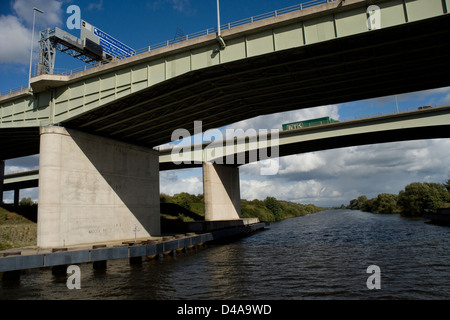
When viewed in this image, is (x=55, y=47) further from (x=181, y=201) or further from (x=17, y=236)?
(x=181, y=201)

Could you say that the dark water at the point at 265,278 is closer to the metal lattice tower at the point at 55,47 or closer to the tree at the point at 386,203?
the metal lattice tower at the point at 55,47

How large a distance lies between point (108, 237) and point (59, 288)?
15800mm

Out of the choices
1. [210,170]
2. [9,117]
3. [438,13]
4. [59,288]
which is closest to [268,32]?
[438,13]

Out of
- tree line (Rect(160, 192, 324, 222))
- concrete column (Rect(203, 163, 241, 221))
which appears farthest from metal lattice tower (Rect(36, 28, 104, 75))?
tree line (Rect(160, 192, 324, 222))

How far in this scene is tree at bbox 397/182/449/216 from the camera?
79938 millimetres

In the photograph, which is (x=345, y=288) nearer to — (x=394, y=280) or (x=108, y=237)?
(x=394, y=280)

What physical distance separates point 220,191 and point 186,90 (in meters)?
33.5

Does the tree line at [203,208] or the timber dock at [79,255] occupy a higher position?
the tree line at [203,208]

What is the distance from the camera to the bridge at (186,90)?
884 inches

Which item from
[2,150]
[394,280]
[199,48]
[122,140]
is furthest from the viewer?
[2,150]

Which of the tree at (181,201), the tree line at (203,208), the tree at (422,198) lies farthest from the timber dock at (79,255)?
the tree at (422,198)

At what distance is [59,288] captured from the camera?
58.5 ft

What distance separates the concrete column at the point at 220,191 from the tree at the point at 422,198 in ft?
156

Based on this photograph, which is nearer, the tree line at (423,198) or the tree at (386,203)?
the tree line at (423,198)
